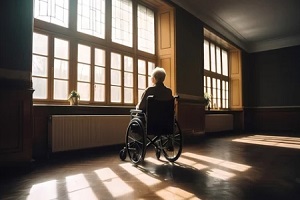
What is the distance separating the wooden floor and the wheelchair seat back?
0.41 metres

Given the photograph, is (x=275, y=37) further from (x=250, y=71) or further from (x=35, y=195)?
(x=35, y=195)

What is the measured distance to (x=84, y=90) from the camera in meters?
4.17

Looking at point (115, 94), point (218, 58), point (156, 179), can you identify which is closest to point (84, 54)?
point (115, 94)

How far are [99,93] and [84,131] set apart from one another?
859mm

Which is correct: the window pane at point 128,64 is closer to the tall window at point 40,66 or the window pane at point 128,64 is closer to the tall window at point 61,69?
the tall window at point 61,69

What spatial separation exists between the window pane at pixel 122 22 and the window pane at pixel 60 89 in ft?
4.46

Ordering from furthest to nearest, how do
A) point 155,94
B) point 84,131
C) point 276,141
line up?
point 276,141, point 84,131, point 155,94

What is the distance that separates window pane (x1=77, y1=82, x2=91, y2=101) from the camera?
4.11 metres

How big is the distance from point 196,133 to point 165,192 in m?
4.34

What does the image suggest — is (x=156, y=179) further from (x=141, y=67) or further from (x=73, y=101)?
(x=141, y=67)

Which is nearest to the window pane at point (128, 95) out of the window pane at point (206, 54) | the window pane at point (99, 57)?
the window pane at point (99, 57)

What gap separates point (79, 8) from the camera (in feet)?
13.7

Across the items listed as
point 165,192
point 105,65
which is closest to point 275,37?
point 105,65

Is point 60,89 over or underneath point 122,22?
underneath
